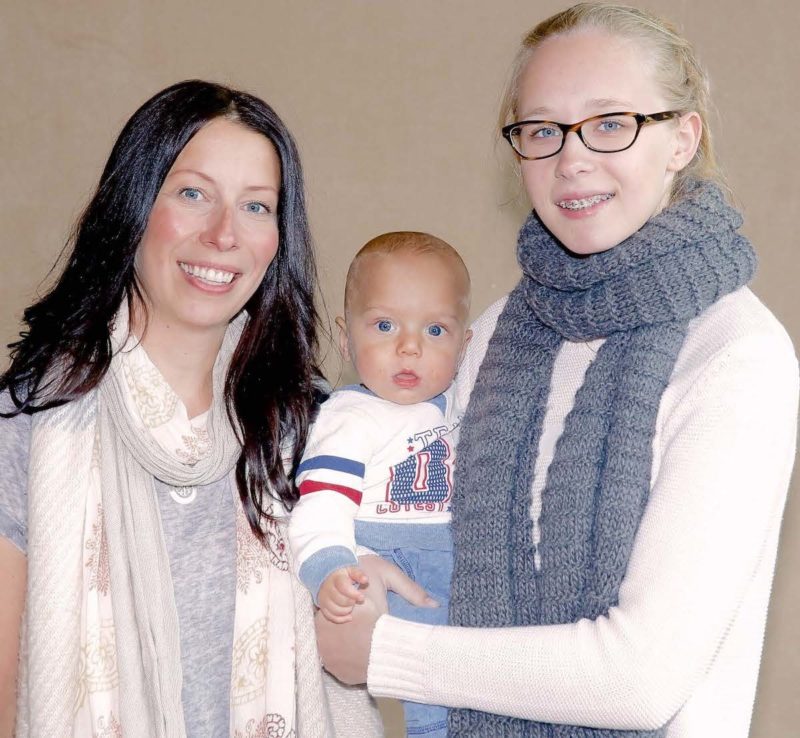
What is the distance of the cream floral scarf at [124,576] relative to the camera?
175cm

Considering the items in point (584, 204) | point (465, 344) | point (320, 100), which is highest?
point (320, 100)

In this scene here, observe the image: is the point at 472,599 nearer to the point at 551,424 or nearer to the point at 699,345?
the point at 551,424

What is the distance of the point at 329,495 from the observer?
1.80m

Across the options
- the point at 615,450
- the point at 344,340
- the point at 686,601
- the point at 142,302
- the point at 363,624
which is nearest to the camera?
the point at 686,601

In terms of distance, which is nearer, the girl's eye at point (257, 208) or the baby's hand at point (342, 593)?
the baby's hand at point (342, 593)

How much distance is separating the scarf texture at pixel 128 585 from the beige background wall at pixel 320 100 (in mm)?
2099

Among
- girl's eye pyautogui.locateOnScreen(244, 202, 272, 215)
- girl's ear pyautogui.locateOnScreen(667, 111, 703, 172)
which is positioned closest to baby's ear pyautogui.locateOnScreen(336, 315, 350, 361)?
girl's eye pyautogui.locateOnScreen(244, 202, 272, 215)

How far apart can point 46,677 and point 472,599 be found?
2.39ft

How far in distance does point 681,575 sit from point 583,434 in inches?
12.3

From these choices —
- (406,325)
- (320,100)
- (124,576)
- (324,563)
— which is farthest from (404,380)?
(320,100)

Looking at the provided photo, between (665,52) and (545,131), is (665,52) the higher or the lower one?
the higher one

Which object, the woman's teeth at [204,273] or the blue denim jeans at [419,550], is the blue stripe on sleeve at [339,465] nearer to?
the blue denim jeans at [419,550]

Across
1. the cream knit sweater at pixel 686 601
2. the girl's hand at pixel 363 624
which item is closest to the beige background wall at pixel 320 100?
the girl's hand at pixel 363 624

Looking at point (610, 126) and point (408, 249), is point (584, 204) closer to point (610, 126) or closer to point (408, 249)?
point (610, 126)
